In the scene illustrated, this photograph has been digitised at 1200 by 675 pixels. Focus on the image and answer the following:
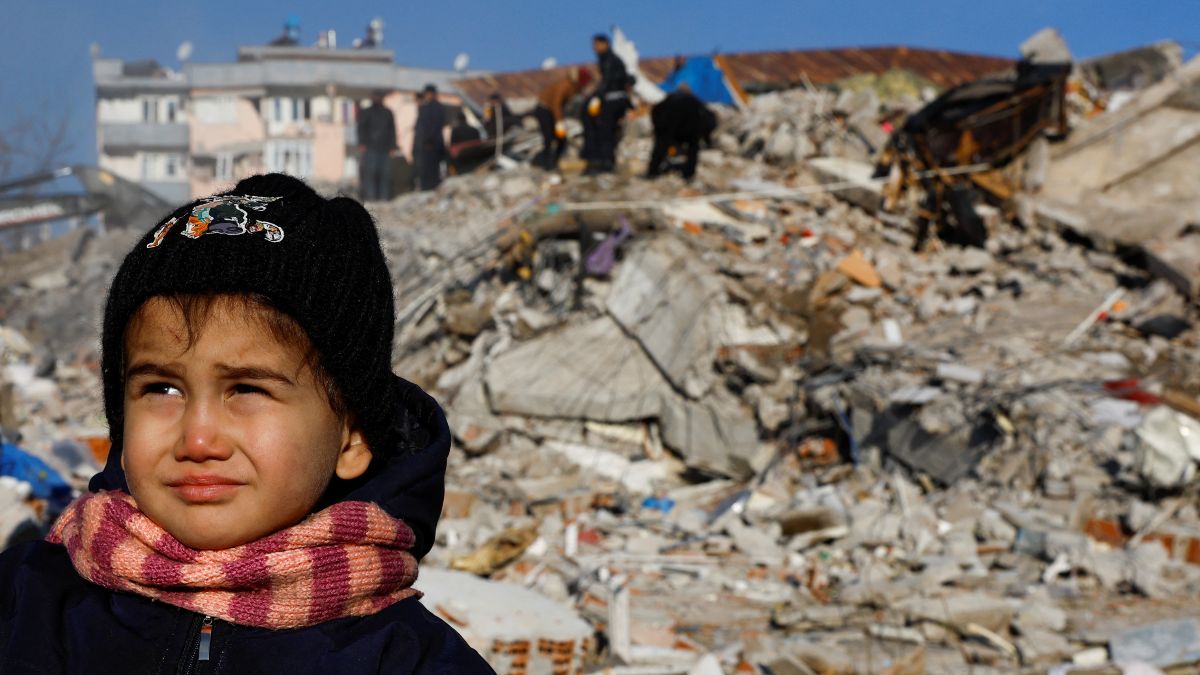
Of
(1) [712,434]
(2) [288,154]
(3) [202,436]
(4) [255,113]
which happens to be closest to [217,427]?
(3) [202,436]

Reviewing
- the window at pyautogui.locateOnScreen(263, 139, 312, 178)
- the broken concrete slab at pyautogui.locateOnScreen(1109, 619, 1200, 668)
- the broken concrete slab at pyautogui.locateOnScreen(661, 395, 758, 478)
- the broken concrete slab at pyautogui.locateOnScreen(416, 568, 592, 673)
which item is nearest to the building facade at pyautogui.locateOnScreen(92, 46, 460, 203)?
the window at pyautogui.locateOnScreen(263, 139, 312, 178)

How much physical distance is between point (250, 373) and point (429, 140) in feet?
45.6

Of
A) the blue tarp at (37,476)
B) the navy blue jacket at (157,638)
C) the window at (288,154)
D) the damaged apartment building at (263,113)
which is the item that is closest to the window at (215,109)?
the damaged apartment building at (263,113)

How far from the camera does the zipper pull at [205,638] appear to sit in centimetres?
132

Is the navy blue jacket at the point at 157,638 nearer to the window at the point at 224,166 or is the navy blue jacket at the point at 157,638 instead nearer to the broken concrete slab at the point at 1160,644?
the broken concrete slab at the point at 1160,644

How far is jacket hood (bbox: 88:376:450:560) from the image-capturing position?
4.85 feet

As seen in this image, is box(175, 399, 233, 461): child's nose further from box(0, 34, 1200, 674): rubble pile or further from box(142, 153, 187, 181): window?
box(142, 153, 187, 181): window

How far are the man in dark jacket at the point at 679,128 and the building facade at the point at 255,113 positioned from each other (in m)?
14.9

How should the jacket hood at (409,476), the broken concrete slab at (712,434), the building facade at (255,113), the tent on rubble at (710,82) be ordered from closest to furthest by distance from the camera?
1. the jacket hood at (409,476)
2. the broken concrete slab at (712,434)
3. the tent on rubble at (710,82)
4. the building facade at (255,113)

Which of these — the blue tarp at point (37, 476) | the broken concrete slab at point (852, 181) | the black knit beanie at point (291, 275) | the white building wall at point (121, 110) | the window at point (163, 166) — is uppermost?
the white building wall at point (121, 110)

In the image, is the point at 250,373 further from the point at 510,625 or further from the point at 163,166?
the point at 163,166

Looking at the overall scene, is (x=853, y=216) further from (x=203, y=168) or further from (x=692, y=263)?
(x=203, y=168)

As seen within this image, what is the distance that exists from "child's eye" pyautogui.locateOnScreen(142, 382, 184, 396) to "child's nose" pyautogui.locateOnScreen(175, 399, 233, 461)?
4 centimetres

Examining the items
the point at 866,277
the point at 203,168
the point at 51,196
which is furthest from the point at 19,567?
the point at 203,168
